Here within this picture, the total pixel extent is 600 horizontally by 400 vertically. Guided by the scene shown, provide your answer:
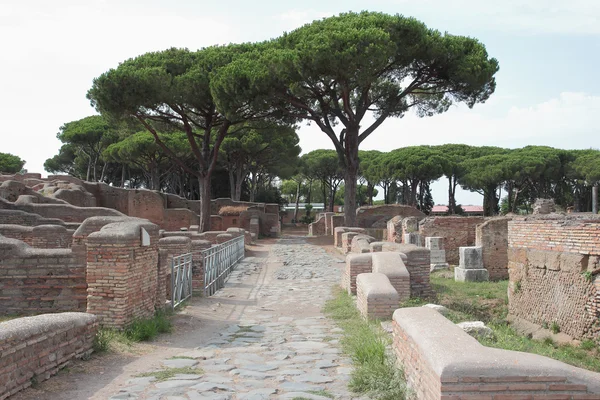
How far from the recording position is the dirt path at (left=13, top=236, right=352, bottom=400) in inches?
182

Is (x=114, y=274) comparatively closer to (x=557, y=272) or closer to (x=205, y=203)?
(x=557, y=272)

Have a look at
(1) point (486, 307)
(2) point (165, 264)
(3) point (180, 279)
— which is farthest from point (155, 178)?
(2) point (165, 264)

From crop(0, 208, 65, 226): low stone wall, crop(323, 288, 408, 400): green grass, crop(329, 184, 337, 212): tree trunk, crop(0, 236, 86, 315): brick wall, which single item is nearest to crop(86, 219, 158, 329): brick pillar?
crop(0, 236, 86, 315): brick wall

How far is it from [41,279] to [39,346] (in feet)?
11.5

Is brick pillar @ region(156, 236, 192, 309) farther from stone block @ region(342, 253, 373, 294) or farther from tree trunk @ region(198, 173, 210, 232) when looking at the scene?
tree trunk @ region(198, 173, 210, 232)

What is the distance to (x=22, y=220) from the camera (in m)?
15.3

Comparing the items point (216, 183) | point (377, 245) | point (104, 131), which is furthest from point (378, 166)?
point (377, 245)

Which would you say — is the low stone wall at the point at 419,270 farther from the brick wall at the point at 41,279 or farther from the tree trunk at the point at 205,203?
the tree trunk at the point at 205,203

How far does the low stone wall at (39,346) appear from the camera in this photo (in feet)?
14.2

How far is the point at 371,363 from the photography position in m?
4.98

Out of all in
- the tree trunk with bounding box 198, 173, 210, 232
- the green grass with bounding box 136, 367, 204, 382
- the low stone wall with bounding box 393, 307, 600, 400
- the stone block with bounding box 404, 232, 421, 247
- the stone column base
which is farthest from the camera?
the tree trunk with bounding box 198, 173, 210, 232

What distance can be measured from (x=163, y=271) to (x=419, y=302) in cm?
389

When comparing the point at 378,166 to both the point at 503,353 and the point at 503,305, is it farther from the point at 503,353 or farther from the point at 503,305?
the point at 503,353

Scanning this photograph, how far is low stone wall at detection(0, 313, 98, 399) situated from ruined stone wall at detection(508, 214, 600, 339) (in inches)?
284
